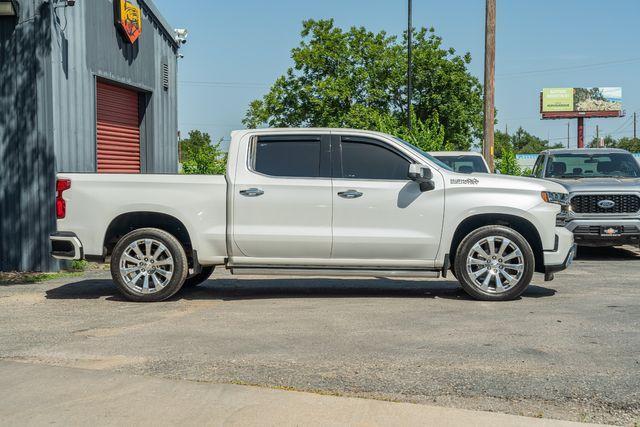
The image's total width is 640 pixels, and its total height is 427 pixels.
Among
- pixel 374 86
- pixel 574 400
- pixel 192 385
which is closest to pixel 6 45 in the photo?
pixel 192 385

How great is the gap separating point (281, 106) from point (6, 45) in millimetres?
46470

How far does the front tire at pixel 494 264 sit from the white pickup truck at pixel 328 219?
0.04 ft

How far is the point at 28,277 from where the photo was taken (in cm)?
1185

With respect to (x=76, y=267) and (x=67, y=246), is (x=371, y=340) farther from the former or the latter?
(x=76, y=267)

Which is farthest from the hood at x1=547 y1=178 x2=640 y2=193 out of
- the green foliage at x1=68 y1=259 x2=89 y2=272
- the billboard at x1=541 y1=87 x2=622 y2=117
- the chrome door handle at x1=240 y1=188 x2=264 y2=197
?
the billboard at x1=541 y1=87 x2=622 y2=117

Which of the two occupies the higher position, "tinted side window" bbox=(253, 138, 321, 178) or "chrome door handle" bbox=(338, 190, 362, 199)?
"tinted side window" bbox=(253, 138, 321, 178)

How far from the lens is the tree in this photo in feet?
186

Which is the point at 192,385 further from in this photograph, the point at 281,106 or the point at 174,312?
the point at 281,106

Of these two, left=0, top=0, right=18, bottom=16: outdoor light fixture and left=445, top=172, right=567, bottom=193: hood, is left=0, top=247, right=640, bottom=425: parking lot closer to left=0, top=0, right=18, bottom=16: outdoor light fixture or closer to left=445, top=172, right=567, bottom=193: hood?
left=445, top=172, right=567, bottom=193: hood

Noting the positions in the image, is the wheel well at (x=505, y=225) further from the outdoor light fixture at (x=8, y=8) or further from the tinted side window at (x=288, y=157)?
the outdoor light fixture at (x=8, y=8)

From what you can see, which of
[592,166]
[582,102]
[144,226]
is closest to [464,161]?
[592,166]

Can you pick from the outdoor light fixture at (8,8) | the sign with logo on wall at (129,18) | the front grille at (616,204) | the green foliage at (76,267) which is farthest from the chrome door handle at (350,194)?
the sign with logo on wall at (129,18)

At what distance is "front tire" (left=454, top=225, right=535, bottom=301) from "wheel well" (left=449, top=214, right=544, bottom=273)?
17cm

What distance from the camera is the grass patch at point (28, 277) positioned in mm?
11492
